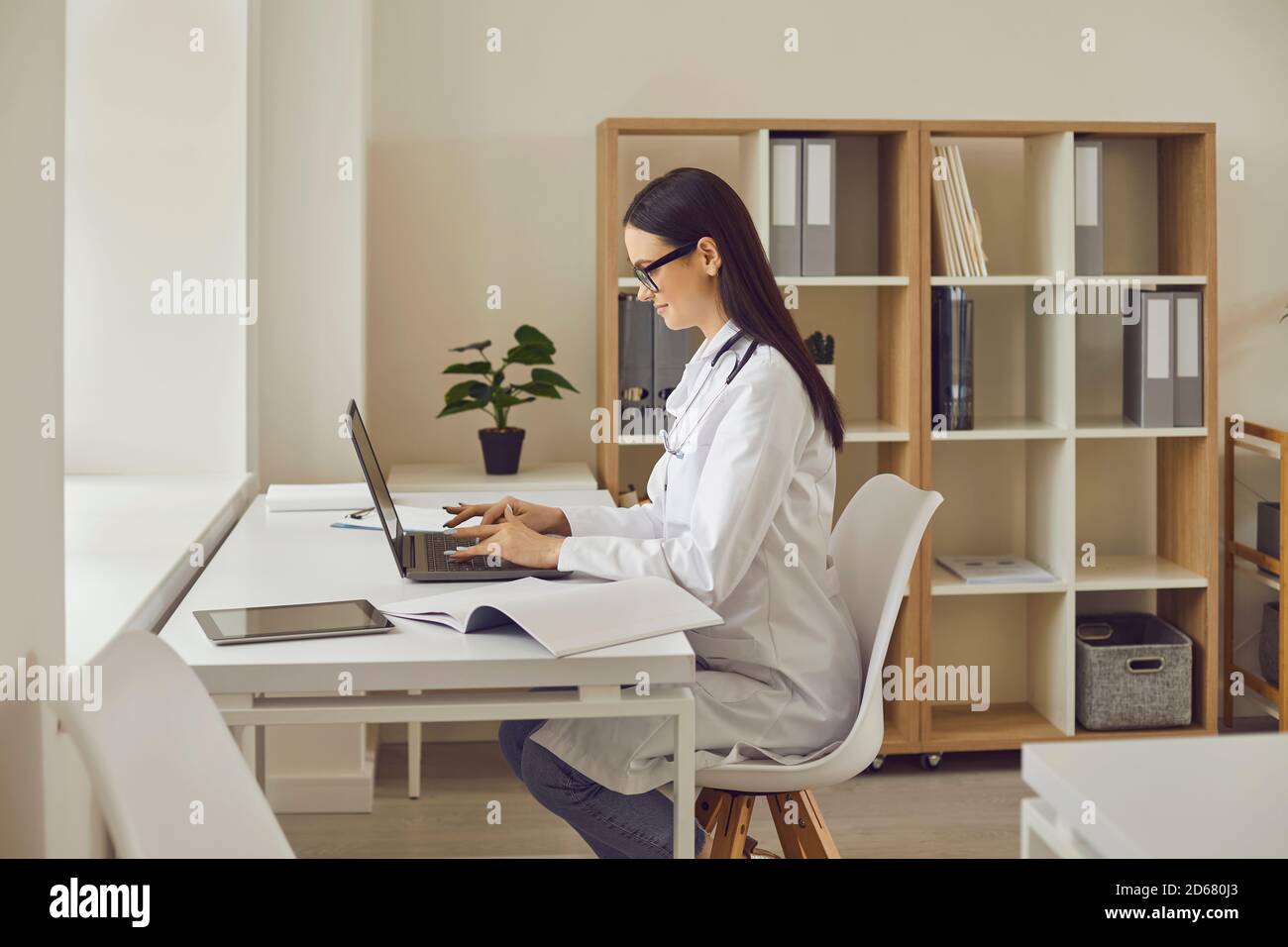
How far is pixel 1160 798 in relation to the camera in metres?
0.79

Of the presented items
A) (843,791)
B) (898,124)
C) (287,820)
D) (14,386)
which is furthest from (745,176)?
(14,386)

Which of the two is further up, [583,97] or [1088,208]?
[583,97]

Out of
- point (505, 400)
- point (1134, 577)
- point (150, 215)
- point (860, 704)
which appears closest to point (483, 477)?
point (505, 400)

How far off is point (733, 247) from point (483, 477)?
4.36 ft

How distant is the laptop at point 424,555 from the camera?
71.2 inches

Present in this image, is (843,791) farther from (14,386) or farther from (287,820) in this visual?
(14,386)

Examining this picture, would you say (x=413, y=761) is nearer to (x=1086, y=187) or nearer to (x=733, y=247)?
(x=733, y=247)

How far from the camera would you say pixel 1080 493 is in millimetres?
3518

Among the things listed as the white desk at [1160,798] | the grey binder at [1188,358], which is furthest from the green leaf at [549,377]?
the white desk at [1160,798]

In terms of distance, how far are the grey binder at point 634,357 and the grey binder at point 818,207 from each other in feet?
1.35

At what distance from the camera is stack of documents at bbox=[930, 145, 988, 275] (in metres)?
3.08

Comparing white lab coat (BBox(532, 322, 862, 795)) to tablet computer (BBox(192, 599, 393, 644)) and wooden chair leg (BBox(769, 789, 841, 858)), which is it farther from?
tablet computer (BBox(192, 599, 393, 644))

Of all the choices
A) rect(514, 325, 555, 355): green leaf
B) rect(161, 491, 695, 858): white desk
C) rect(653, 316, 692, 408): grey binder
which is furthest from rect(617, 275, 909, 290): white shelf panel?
rect(161, 491, 695, 858): white desk

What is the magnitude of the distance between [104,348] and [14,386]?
1.86m
